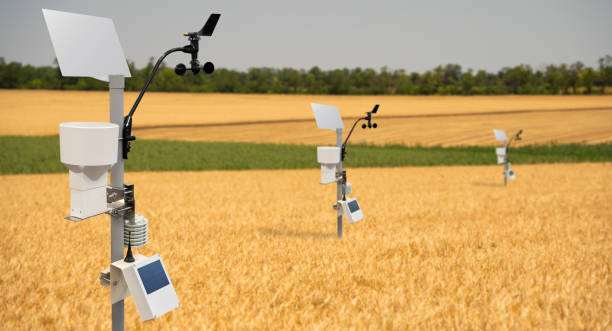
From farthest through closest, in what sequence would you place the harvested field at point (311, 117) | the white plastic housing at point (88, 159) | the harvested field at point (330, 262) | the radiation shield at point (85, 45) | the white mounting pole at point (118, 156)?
the harvested field at point (311, 117) → the harvested field at point (330, 262) → the white mounting pole at point (118, 156) → the radiation shield at point (85, 45) → the white plastic housing at point (88, 159)

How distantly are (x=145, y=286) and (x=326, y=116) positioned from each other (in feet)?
22.0

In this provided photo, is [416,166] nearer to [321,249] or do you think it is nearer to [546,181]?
[546,181]

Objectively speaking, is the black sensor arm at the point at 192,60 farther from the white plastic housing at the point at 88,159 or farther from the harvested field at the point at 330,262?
the harvested field at the point at 330,262

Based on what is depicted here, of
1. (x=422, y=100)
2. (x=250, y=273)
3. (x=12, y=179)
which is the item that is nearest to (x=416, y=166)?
(x=12, y=179)

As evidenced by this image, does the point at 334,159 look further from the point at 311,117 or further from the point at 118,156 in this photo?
the point at 311,117

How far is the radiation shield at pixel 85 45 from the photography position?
14.9ft

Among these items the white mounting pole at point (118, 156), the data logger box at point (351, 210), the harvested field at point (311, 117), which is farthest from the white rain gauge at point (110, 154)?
the harvested field at point (311, 117)

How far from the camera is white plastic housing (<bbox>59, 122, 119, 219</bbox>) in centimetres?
432

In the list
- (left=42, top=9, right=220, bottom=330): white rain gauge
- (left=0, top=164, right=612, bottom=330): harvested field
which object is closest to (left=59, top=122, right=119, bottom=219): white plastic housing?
(left=42, top=9, right=220, bottom=330): white rain gauge

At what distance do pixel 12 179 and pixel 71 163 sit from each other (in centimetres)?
2433

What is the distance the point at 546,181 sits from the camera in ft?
81.7

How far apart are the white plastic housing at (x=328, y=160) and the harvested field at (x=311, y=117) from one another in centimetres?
4034

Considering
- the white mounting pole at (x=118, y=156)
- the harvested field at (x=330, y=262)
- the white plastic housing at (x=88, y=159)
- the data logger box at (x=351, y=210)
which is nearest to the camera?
the white plastic housing at (x=88, y=159)

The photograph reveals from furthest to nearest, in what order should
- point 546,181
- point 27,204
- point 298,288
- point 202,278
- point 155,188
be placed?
point 546,181 → point 155,188 → point 27,204 → point 202,278 → point 298,288
